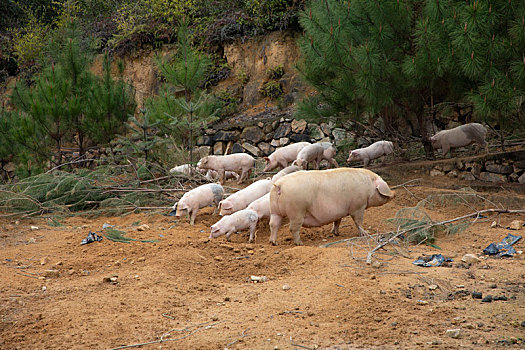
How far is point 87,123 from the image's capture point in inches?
451

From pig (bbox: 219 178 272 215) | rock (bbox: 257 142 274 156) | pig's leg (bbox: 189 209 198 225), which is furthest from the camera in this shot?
rock (bbox: 257 142 274 156)

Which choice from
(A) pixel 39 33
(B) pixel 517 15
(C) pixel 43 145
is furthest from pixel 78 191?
(A) pixel 39 33

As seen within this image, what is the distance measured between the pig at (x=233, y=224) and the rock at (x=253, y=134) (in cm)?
684

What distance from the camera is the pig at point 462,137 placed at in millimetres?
8430

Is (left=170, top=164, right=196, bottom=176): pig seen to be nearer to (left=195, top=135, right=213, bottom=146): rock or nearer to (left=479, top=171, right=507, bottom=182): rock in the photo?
(left=195, top=135, right=213, bottom=146): rock

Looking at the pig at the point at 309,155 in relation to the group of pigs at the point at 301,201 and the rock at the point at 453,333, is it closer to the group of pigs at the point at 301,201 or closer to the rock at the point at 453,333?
the group of pigs at the point at 301,201

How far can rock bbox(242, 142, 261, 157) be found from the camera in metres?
12.9

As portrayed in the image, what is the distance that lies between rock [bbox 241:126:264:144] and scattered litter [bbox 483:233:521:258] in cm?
847

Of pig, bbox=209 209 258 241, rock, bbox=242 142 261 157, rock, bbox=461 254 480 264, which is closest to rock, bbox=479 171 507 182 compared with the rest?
rock, bbox=461 254 480 264

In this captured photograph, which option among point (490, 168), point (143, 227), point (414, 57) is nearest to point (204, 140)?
point (143, 227)

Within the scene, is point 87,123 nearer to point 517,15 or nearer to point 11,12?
point 517,15

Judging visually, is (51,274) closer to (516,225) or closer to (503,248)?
(503,248)

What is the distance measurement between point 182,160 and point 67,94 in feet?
11.5

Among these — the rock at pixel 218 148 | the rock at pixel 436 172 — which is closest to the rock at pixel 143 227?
the rock at pixel 436 172
